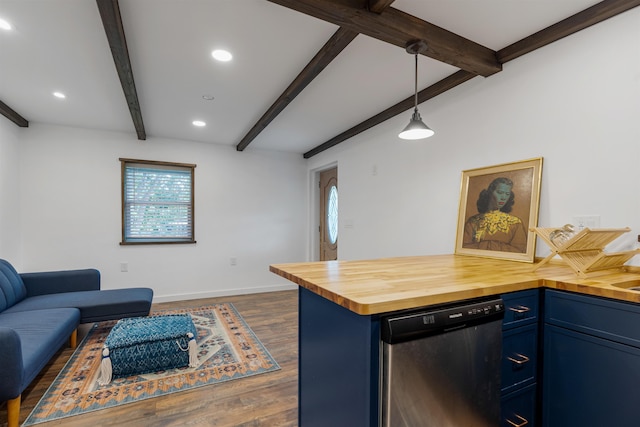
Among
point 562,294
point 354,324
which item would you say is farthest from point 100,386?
point 562,294

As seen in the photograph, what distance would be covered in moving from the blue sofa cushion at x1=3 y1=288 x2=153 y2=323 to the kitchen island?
222cm

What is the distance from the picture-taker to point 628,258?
156 centimetres

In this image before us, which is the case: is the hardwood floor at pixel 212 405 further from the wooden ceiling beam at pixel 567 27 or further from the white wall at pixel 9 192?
the wooden ceiling beam at pixel 567 27

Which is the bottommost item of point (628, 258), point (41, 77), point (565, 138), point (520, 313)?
point (520, 313)

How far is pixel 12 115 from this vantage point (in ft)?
11.1

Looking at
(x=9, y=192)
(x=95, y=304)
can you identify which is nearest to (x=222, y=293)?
(x=95, y=304)

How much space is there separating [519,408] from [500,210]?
129 centimetres

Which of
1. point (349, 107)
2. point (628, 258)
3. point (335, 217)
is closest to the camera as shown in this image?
point (628, 258)

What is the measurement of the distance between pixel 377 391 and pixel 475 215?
70.5 inches

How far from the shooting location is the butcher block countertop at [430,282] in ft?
3.52

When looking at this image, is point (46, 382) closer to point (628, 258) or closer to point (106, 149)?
point (106, 149)

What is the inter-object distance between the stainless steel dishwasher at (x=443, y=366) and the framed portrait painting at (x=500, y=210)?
100 cm

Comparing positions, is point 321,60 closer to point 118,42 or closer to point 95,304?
point 118,42

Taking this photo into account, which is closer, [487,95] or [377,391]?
[377,391]
